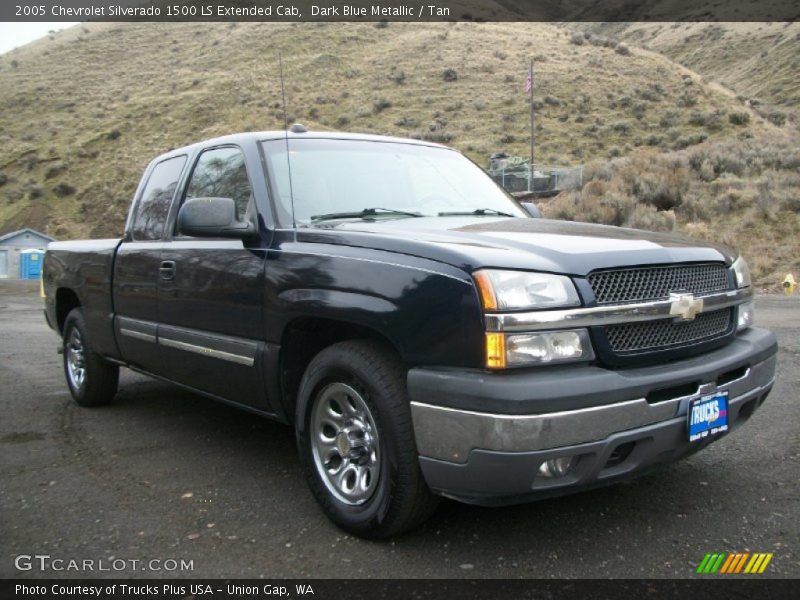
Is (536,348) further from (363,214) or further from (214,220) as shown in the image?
(214,220)

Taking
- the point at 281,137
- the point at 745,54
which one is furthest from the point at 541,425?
the point at 745,54

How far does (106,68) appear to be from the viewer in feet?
181

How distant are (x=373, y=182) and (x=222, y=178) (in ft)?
3.07

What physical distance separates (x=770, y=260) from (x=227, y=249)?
44.2 feet

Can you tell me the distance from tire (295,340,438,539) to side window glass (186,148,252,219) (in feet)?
4.16

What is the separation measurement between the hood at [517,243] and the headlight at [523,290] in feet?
0.11

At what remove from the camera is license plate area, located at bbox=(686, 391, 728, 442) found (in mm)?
2943

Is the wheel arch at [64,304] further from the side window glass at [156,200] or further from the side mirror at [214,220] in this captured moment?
the side mirror at [214,220]

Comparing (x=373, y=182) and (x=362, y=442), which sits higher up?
(x=373, y=182)

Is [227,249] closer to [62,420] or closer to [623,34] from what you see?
[62,420]

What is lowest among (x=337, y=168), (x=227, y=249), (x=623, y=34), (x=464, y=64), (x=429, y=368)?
(x=429, y=368)

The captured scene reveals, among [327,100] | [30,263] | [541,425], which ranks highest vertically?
[327,100]

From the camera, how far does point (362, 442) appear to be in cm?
321
